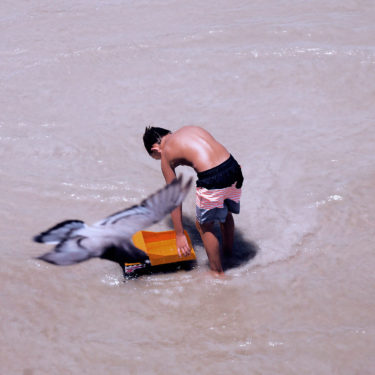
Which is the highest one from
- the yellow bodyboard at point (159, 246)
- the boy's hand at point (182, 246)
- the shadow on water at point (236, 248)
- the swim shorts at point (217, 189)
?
the swim shorts at point (217, 189)

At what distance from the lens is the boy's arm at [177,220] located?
3.49m

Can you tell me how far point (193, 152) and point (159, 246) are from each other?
0.90 metres

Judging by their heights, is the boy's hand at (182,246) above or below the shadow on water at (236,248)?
above

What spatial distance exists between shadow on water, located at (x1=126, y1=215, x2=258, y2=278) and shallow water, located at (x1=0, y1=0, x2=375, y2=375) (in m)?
0.02

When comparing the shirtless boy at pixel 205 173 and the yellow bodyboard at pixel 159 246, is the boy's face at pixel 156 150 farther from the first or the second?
the yellow bodyboard at pixel 159 246

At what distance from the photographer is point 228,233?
12.9 feet

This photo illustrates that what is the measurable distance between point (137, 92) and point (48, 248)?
3.22 m

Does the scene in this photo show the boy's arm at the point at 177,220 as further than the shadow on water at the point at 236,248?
No

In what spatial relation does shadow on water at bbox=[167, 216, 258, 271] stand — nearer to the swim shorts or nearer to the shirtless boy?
the shirtless boy

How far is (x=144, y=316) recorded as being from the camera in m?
3.43

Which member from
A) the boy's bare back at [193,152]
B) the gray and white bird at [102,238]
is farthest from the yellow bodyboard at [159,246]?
the boy's bare back at [193,152]

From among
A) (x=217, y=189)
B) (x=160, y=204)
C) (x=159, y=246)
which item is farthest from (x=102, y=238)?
(x=217, y=189)

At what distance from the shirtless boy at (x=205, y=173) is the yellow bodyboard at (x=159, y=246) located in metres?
0.14

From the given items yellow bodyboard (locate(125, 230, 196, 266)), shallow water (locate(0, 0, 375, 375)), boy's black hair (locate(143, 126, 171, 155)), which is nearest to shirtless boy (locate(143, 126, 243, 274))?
boy's black hair (locate(143, 126, 171, 155))
